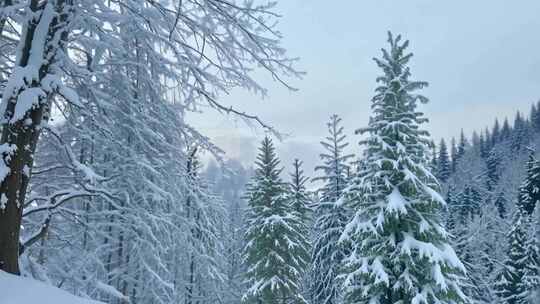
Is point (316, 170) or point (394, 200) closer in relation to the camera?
point (394, 200)

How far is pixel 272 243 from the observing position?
24359mm

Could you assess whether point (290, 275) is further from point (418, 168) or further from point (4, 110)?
point (4, 110)

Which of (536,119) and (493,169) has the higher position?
Answer: (536,119)

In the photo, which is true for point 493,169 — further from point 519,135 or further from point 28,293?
point 28,293

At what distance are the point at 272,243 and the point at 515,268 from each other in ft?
65.9

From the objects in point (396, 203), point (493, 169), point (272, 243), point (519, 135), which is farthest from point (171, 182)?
point (519, 135)

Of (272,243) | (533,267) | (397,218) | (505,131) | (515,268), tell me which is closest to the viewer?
(397,218)

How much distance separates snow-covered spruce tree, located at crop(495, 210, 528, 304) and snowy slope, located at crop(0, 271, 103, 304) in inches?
1392

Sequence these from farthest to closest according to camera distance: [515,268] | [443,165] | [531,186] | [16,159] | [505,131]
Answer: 1. [505,131]
2. [443,165]
3. [531,186]
4. [515,268]
5. [16,159]

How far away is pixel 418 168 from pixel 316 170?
14.6 metres

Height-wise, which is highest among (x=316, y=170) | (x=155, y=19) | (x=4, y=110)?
(x=316, y=170)

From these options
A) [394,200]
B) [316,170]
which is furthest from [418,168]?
[316,170]

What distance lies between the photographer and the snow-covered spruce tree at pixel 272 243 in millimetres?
23766

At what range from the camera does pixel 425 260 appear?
1376 cm
